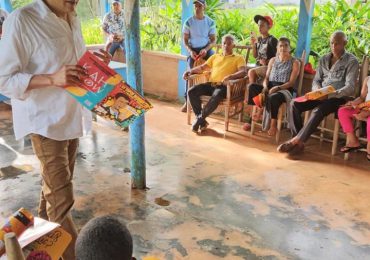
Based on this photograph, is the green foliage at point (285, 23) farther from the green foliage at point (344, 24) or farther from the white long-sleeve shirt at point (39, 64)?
the white long-sleeve shirt at point (39, 64)

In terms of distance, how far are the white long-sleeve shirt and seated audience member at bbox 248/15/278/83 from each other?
308cm

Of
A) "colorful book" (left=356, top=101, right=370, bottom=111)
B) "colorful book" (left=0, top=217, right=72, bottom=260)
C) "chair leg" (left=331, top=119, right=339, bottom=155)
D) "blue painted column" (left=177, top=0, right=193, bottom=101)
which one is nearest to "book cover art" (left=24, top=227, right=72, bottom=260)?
"colorful book" (left=0, top=217, right=72, bottom=260)

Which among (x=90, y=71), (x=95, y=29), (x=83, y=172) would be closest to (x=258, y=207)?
(x=83, y=172)

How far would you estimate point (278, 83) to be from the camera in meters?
4.45

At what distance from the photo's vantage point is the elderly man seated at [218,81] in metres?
4.65

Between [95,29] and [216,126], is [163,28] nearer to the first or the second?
[95,29]

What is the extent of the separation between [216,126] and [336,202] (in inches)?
84.3

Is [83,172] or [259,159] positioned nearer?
[83,172]

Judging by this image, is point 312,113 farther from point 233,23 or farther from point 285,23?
point 233,23

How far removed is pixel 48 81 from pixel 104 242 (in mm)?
847

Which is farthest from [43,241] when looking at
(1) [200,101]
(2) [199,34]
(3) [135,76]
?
(2) [199,34]

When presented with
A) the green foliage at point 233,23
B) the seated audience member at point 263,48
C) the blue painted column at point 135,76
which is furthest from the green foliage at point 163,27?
the blue painted column at point 135,76

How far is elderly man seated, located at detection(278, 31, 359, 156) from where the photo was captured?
4004 mm

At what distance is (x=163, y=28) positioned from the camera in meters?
6.72
